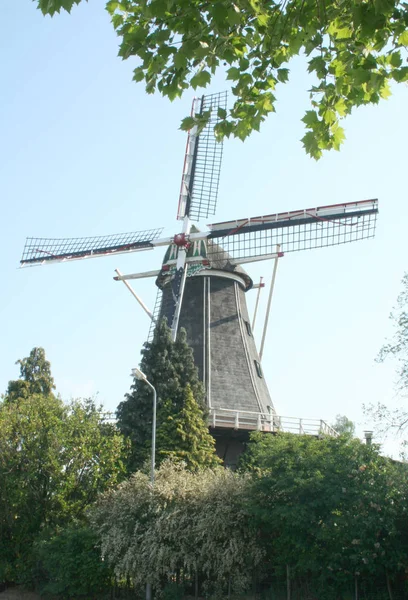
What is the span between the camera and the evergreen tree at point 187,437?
85.7ft

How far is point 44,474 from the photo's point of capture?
24.9m

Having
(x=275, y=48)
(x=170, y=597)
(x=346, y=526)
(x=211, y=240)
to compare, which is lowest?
(x=170, y=597)

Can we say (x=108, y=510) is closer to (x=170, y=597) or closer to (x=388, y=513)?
(x=170, y=597)

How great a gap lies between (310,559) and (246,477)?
4009 mm

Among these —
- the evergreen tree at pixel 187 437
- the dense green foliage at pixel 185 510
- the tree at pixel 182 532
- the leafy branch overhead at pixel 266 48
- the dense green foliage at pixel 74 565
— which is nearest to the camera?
the leafy branch overhead at pixel 266 48

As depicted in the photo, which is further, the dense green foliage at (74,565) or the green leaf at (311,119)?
the dense green foliage at (74,565)

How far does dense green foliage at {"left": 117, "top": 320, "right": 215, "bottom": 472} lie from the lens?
26469 mm

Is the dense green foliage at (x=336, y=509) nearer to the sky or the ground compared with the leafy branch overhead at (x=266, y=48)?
nearer to the ground

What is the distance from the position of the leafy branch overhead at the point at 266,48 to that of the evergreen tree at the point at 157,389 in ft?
63.5

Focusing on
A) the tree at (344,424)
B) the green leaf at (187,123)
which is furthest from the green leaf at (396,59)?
the tree at (344,424)

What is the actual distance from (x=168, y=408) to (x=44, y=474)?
210 inches

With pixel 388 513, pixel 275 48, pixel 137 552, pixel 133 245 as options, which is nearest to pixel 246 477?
pixel 137 552

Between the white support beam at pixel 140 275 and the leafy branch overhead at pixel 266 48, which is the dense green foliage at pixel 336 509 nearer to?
the leafy branch overhead at pixel 266 48

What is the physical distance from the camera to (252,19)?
876 cm
